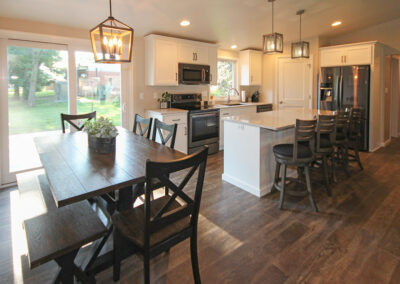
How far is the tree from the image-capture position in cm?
346

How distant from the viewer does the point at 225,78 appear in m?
6.39

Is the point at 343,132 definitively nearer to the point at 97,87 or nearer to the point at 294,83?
the point at 294,83

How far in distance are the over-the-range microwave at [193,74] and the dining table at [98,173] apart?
258cm

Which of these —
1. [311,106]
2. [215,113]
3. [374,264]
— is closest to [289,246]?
[374,264]

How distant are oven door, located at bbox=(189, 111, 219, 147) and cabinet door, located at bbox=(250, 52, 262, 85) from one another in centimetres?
186

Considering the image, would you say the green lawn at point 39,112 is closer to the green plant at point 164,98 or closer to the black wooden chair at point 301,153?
the green plant at point 164,98

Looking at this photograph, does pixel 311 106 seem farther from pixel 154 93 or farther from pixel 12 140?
pixel 12 140

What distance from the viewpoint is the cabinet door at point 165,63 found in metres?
4.50

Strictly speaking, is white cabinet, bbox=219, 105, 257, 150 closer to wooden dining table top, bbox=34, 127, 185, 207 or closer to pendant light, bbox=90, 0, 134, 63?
wooden dining table top, bbox=34, 127, 185, 207

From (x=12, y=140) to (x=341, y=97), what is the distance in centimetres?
592

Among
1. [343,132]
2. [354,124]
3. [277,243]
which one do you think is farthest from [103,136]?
[354,124]

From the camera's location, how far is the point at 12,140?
3598mm

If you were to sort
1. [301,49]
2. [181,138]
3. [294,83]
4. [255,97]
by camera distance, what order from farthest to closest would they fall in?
[255,97], [294,83], [181,138], [301,49]

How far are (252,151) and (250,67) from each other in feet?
12.1
